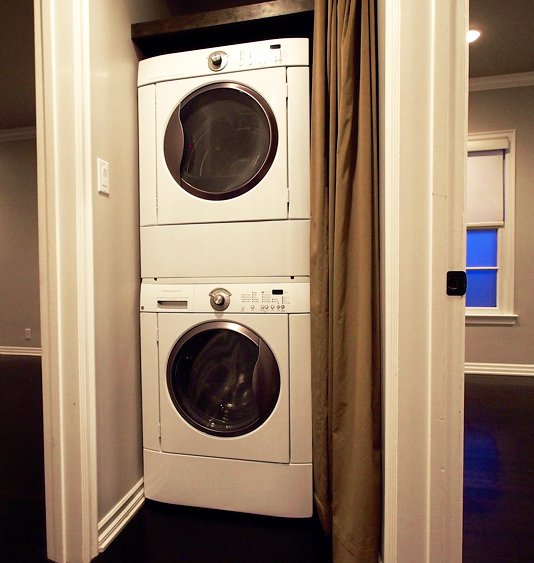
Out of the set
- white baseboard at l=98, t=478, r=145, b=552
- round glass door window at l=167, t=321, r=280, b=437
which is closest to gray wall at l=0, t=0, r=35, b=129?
round glass door window at l=167, t=321, r=280, b=437

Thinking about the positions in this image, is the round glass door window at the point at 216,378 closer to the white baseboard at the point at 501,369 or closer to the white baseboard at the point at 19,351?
the white baseboard at the point at 501,369

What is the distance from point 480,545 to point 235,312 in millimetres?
1245

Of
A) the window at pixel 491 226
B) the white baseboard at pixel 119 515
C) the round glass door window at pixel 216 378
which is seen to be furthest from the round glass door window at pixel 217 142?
the window at pixel 491 226

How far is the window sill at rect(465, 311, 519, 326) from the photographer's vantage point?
3.10 metres

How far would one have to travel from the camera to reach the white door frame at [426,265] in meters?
0.84

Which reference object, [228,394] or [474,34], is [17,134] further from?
[474,34]

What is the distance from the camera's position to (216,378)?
55.9 inches

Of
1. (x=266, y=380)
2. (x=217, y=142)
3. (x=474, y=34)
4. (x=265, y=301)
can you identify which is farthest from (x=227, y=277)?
(x=474, y=34)

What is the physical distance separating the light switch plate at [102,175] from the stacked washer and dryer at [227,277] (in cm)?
17

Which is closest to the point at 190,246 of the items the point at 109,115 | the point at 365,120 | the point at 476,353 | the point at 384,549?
the point at 109,115

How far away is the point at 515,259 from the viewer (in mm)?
3084

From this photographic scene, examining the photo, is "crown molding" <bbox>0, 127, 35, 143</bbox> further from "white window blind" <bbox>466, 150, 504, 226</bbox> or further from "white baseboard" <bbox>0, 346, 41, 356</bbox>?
"white window blind" <bbox>466, 150, 504, 226</bbox>

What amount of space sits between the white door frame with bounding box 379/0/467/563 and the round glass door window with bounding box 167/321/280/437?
59 centimetres

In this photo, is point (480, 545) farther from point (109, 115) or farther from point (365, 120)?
point (109, 115)
